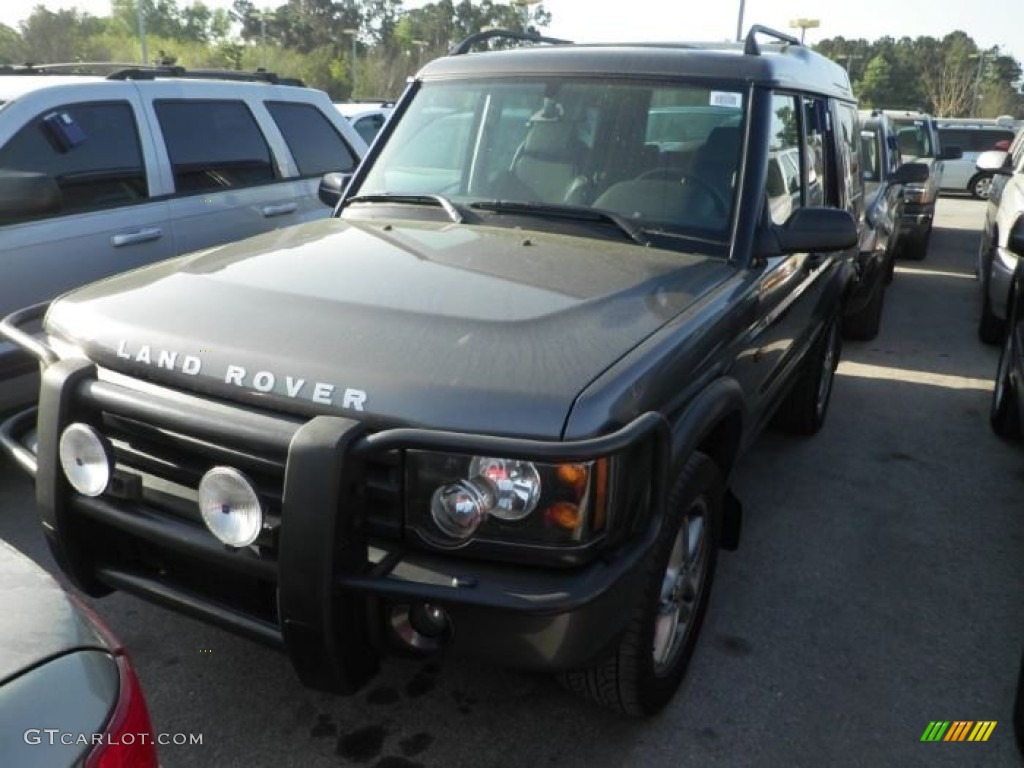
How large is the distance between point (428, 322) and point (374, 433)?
0.39 metres

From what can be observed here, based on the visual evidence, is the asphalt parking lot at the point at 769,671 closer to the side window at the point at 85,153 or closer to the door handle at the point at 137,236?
the door handle at the point at 137,236

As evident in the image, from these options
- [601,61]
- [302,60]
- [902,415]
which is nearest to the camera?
[601,61]

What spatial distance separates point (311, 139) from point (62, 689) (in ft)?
17.5

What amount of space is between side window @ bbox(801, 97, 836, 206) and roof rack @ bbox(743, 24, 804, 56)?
363mm

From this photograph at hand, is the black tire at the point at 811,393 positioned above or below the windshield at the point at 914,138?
below

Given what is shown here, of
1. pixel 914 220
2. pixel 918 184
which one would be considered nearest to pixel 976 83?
pixel 914 220

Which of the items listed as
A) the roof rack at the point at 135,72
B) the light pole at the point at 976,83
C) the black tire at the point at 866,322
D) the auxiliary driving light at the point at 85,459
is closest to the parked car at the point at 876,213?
the black tire at the point at 866,322

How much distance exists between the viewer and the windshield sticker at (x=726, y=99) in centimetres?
323

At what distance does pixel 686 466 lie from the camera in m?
2.51

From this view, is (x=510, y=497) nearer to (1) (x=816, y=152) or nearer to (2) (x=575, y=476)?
(2) (x=575, y=476)

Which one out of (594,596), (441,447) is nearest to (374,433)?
(441,447)

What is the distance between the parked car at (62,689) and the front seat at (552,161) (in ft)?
7.20

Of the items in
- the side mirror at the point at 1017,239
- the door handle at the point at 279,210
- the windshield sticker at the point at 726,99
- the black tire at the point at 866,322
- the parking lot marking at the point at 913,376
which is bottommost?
the parking lot marking at the point at 913,376

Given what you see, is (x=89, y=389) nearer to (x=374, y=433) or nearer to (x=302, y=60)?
(x=374, y=433)
